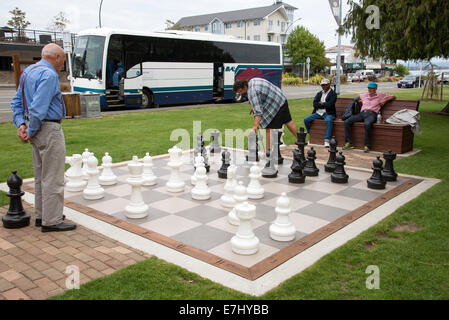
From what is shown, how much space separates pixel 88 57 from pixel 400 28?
12.5m

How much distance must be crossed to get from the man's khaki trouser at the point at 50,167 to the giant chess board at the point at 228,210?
21.1 inches

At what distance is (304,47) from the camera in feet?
204

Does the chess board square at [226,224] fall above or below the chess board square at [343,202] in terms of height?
below

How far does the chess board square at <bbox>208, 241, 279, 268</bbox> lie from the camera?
3.34 metres

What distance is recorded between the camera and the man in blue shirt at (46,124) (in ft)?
12.3

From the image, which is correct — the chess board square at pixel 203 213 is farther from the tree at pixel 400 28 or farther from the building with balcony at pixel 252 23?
the building with balcony at pixel 252 23

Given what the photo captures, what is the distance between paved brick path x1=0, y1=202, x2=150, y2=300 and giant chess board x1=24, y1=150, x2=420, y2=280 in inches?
15.8

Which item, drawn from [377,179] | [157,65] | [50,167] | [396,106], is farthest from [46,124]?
[157,65]

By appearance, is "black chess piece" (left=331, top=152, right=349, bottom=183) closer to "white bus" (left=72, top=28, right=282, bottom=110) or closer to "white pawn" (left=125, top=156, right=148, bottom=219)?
"white pawn" (left=125, top=156, right=148, bottom=219)

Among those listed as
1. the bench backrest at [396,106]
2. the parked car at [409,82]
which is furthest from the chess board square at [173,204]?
the parked car at [409,82]

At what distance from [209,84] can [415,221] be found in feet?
58.7

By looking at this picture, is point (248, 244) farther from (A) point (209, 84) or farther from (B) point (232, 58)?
(B) point (232, 58)

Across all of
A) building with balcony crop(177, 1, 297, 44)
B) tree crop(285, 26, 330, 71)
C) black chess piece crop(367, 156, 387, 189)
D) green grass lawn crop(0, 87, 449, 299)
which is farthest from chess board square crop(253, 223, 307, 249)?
building with balcony crop(177, 1, 297, 44)

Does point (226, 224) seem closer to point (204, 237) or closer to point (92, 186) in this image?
point (204, 237)
